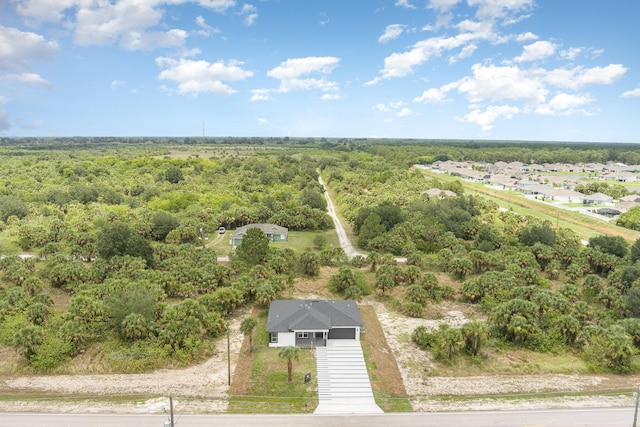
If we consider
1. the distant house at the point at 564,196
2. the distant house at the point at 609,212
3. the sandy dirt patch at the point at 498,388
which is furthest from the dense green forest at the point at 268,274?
the distant house at the point at 564,196

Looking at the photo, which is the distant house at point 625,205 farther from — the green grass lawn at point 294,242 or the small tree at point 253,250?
the small tree at point 253,250

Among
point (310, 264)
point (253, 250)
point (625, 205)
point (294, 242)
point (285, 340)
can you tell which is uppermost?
point (625, 205)

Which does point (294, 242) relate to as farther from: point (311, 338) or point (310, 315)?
point (311, 338)

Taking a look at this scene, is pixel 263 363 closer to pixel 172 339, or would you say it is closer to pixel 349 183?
pixel 172 339

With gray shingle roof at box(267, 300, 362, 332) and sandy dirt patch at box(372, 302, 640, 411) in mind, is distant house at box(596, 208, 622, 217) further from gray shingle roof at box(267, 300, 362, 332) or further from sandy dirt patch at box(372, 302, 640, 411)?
gray shingle roof at box(267, 300, 362, 332)

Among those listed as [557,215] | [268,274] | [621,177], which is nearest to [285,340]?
[268,274]

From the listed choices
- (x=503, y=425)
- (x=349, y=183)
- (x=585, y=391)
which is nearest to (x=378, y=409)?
(x=503, y=425)
